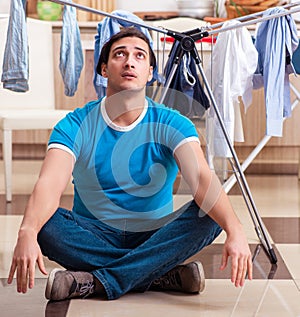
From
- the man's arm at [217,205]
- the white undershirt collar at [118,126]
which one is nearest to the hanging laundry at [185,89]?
the white undershirt collar at [118,126]

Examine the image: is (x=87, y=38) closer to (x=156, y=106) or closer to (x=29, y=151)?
(x=29, y=151)

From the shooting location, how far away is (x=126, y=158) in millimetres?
2309

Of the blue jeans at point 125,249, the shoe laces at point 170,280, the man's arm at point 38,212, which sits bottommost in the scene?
the shoe laces at point 170,280

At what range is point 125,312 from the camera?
83.5 inches

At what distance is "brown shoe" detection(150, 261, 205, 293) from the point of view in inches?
89.4

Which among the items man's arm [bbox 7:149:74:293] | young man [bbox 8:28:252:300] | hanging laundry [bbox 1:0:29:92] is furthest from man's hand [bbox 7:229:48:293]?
hanging laundry [bbox 1:0:29:92]

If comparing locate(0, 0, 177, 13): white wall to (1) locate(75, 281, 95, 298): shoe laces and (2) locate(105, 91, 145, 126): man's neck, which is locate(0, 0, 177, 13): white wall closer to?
(2) locate(105, 91, 145, 126): man's neck

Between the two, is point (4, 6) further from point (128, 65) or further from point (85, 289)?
point (85, 289)

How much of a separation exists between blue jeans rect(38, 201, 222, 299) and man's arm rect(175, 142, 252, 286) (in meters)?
0.05

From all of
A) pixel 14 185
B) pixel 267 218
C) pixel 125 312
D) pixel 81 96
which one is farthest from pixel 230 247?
pixel 81 96

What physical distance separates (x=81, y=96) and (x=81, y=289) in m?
2.88

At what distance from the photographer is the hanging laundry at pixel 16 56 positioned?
3.00 meters

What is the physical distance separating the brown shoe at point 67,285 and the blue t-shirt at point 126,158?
208 millimetres

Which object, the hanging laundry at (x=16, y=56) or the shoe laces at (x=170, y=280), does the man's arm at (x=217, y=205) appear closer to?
the shoe laces at (x=170, y=280)
